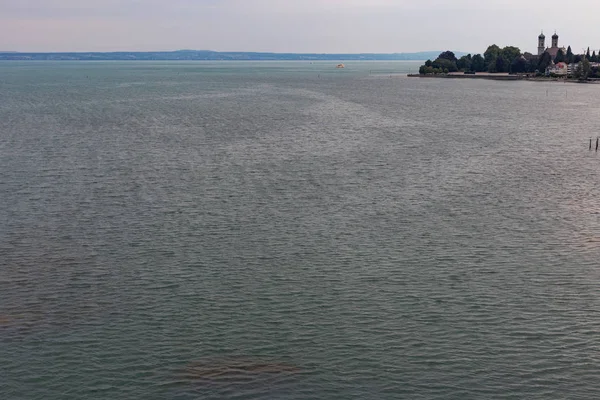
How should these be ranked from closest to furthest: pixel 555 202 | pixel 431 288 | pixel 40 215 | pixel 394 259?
pixel 431 288 → pixel 394 259 → pixel 40 215 → pixel 555 202

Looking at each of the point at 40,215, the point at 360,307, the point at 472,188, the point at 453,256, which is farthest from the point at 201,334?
the point at 472,188

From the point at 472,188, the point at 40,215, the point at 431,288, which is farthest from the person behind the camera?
the point at 472,188

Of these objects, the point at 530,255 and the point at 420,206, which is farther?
the point at 420,206

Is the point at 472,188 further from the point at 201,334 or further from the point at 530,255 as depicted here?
the point at 201,334

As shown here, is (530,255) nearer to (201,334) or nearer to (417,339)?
(417,339)

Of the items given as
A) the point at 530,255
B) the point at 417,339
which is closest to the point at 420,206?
the point at 530,255

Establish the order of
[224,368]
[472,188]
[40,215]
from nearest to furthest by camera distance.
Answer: [224,368]
[40,215]
[472,188]
